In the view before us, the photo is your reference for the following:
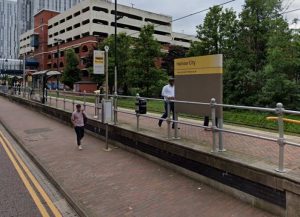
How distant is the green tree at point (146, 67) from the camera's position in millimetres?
37438

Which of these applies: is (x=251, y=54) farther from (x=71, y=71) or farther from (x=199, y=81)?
(x=71, y=71)

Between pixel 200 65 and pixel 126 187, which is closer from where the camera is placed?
pixel 126 187

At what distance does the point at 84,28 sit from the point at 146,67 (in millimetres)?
55893

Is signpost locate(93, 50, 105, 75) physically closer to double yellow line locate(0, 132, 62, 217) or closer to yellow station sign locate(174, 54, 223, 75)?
double yellow line locate(0, 132, 62, 217)

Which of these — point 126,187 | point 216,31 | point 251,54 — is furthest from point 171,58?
point 126,187

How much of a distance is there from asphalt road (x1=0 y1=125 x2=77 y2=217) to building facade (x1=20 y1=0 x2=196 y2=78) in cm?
6306

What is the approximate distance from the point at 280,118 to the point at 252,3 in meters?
24.4

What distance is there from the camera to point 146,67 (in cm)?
3766

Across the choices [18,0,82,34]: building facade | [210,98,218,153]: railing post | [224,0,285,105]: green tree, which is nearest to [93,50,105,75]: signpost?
[210,98,218,153]: railing post

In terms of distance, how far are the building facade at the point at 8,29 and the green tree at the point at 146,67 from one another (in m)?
70.9

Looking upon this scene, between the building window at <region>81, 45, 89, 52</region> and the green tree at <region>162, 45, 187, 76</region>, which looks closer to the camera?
the green tree at <region>162, 45, 187, 76</region>

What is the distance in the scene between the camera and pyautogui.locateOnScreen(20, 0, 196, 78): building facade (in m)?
88.0

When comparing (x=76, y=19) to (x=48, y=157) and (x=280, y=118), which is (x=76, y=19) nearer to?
(x=48, y=157)

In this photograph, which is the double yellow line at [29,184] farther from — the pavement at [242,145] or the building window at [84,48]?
the building window at [84,48]
